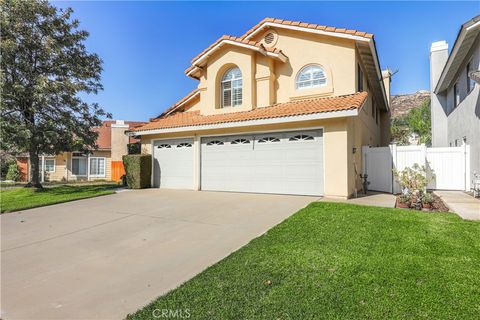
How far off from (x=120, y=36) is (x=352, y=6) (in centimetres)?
1078

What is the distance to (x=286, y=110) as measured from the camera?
36.7 feet

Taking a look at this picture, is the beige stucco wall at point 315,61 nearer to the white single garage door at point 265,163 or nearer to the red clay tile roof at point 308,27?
the red clay tile roof at point 308,27

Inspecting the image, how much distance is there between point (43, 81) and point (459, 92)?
21.0m

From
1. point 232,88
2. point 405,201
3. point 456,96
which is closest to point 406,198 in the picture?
point 405,201

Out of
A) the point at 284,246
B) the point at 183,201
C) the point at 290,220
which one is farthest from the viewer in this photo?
the point at 183,201

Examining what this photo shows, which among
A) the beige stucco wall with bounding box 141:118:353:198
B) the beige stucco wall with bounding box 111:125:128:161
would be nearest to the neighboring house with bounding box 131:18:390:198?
the beige stucco wall with bounding box 141:118:353:198

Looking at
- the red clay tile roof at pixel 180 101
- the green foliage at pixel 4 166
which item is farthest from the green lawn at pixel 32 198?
the green foliage at pixel 4 166

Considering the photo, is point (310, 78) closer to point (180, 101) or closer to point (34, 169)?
point (180, 101)

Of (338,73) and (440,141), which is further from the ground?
(338,73)

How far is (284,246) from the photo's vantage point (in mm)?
4836

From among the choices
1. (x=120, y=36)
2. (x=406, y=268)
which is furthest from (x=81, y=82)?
(x=406, y=268)

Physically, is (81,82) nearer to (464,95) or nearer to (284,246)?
(284,246)

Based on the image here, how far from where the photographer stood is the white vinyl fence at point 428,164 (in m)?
11.7

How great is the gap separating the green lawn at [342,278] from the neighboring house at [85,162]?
76.3 feet
